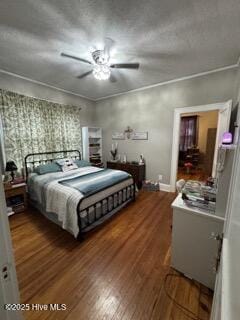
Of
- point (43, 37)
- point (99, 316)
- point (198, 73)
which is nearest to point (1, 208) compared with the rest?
point (99, 316)

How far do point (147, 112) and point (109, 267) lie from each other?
3587 millimetres

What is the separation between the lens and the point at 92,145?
16.4 feet

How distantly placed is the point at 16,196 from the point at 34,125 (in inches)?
64.1

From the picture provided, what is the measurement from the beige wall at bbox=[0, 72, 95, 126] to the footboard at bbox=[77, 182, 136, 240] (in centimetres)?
285

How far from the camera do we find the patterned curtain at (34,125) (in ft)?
9.83

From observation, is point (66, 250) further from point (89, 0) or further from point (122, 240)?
point (89, 0)

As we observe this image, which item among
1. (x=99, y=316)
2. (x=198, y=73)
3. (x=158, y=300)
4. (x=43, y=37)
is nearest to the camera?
(x=99, y=316)

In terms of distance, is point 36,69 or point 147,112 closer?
point 36,69

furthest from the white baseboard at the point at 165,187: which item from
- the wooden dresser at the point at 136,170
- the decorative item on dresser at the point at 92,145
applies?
the decorative item on dresser at the point at 92,145

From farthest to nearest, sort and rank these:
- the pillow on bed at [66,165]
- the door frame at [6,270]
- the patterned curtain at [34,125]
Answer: the pillow on bed at [66,165], the patterned curtain at [34,125], the door frame at [6,270]

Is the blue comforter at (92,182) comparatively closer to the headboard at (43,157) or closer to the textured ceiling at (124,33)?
the headboard at (43,157)

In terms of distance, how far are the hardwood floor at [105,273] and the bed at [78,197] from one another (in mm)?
223

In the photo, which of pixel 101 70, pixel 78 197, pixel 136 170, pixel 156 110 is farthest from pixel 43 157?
pixel 156 110

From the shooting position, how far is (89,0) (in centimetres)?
142
